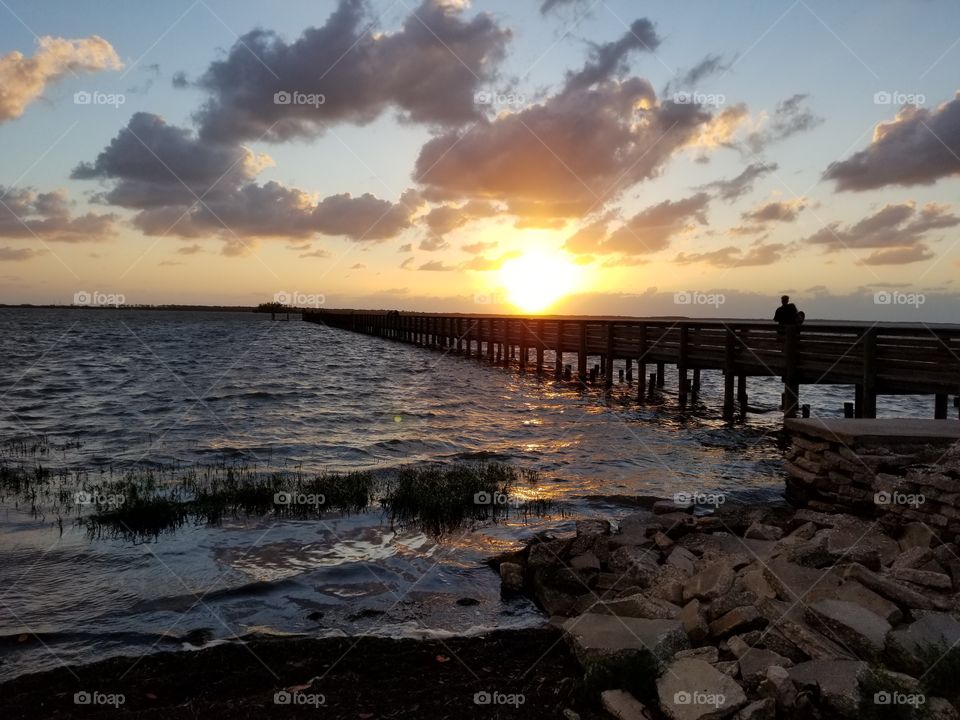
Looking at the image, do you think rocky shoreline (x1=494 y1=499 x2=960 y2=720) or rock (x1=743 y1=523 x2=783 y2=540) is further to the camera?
rock (x1=743 y1=523 x2=783 y2=540)

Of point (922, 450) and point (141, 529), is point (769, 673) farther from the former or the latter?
point (141, 529)

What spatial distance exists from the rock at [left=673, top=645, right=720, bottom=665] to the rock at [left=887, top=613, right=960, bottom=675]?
1.10 meters

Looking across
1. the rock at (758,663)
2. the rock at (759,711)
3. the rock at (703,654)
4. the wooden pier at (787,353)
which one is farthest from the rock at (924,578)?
the wooden pier at (787,353)

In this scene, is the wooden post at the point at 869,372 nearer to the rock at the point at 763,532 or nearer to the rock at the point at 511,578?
the rock at the point at 763,532

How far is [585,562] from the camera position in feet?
23.2

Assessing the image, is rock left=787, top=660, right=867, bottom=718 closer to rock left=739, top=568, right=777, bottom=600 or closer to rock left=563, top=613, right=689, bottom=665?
rock left=563, top=613, right=689, bottom=665

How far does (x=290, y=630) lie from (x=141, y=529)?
4.05 meters

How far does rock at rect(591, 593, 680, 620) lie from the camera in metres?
5.72

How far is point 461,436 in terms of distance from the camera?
59.1 ft

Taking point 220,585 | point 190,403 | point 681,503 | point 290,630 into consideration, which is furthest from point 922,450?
point 190,403

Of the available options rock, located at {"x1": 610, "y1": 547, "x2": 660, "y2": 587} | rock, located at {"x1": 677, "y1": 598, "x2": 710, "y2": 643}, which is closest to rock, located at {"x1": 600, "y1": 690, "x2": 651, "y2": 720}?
rock, located at {"x1": 677, "y1": 598, "x2": 710, "y2": 643}

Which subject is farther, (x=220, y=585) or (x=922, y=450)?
(x=922, y=450)

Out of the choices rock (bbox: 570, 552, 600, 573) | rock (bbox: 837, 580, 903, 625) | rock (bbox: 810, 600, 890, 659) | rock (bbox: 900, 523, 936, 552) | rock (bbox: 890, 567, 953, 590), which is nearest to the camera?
rock (bbox: 810, 600, 890, 659)

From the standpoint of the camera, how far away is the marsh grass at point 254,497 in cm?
964
